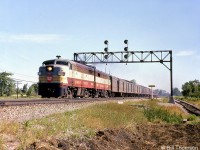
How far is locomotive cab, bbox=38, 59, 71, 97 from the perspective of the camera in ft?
99.9

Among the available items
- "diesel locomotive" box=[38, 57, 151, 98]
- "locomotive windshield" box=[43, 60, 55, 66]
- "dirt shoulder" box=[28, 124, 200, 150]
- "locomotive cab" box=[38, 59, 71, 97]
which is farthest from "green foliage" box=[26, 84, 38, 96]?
"dirt shoulder" box=[28, 124, 200, 150]

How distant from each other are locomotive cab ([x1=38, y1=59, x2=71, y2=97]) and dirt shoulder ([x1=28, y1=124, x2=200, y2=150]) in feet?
44.4

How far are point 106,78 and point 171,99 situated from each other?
12.1 meters

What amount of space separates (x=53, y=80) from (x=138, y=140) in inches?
697

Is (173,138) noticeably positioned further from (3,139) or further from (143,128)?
(3,139)

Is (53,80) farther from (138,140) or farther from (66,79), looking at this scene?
(138,140)

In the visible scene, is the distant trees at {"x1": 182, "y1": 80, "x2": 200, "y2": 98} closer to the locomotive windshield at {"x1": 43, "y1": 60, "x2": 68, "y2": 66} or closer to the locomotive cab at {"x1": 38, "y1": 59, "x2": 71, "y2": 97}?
the locomotive windshield at {"x1": 43, "y1": 60, "x2": 68, "y2": 66}

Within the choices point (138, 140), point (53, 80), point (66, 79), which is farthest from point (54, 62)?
point (138, 140)

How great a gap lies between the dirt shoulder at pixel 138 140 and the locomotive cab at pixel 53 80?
533 inches

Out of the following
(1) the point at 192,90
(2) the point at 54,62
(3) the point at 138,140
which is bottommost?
(3) the point at 138,140

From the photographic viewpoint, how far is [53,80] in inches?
1203

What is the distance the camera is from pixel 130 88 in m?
77.6

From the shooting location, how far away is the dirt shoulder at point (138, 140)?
950 cm

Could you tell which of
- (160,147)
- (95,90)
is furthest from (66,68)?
(160,147)
